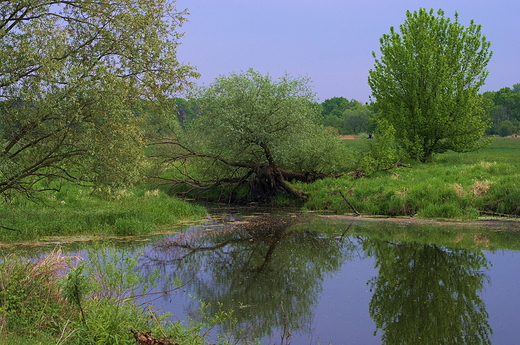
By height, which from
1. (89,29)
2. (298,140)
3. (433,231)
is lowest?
(433,231)

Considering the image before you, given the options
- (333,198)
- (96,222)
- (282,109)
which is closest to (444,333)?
(96,222)

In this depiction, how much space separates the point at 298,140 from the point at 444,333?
56.9ft

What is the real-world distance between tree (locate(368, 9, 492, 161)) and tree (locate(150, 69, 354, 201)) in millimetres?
5601

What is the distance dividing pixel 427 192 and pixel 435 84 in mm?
10336

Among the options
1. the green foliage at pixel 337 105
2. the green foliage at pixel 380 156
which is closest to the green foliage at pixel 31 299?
the green foliage at pixel 380 156

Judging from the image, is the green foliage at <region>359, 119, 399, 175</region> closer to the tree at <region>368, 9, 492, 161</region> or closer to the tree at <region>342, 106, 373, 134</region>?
the tree at <region>368, 9, 492, 161</region>

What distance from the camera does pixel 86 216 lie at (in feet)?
48.5

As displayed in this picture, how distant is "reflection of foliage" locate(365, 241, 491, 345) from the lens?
7270mm

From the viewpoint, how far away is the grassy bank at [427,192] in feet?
62.6

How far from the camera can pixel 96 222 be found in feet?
47.5

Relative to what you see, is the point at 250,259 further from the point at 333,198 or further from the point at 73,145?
the point at 333,198

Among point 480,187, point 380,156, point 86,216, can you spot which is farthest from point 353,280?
point 380,156

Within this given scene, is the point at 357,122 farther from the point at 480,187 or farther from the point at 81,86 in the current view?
the point at 81,86

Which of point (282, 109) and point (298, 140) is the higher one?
point (282, 109)
